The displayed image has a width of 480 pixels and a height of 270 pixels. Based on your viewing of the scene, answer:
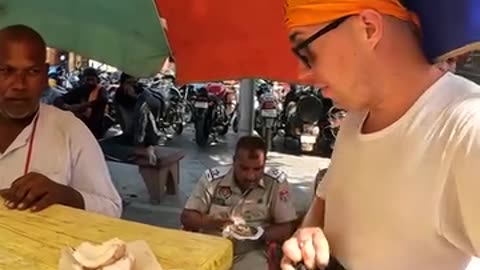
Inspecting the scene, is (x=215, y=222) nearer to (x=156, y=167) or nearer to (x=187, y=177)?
(x=156, y=167)

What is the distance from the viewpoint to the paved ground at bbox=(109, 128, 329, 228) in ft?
18.7

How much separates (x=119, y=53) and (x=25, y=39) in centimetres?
50

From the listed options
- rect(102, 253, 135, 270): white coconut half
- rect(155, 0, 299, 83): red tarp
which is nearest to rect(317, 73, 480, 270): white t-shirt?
rect(102, 253, 135, 270): white coconut half

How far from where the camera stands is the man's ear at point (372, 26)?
101 centimetres

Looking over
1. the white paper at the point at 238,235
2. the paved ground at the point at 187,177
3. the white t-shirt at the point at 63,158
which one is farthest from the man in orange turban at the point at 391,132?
the paved ground at the point at 187,177

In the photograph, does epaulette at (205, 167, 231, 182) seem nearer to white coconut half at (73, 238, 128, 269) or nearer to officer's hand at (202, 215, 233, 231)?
officer's hand at (202, 215, 233, 231)

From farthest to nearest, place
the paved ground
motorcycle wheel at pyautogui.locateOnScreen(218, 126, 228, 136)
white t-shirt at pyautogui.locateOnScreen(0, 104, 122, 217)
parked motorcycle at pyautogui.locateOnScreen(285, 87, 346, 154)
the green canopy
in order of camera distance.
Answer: motorcycle wheel at pyautogui.locateOnScreen(218, 126, 228, 136)
parked motorcycle at pyautogui.locateOnScreen(285, 87, 346, 154)
the paved ground
the green canopy
white t-shirt at pyautogui.locateOnScreen(0, 104, 122, 217)

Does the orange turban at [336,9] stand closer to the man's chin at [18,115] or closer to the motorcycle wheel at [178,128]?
the man's chin at [18,115]

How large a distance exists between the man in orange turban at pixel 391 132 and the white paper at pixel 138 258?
8.5 inches

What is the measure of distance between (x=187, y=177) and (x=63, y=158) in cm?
548

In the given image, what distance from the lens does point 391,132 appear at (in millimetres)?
1064

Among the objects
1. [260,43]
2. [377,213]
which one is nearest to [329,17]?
[377,213]

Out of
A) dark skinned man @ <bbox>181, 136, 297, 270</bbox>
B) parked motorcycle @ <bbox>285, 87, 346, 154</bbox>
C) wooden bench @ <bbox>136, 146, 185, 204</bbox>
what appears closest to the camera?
dark skinned man @ <bbox>181, 136, 297, 270</bbox>

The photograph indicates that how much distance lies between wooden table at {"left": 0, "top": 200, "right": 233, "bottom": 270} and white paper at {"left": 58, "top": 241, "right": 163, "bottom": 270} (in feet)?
0.13
